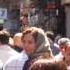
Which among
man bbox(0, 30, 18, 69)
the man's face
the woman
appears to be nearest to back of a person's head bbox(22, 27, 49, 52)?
the woman

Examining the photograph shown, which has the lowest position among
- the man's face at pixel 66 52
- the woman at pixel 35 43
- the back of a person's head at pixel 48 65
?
the man's face at pixel 66 52

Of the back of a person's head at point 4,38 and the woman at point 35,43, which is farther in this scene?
the back of a person's head at point 4,38

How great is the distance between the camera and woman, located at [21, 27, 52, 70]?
13.1 feet

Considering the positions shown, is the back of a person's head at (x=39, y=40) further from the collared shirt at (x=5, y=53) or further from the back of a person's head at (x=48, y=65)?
the back of a person's head at (x=48, y=65)

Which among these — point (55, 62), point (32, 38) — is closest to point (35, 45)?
point (32, 38)

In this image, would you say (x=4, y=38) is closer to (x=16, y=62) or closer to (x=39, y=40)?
(x=16, y=62)

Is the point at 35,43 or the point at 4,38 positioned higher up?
the point at 35,43

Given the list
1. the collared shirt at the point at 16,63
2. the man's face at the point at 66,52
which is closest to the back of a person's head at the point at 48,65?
the man's face at the point at 66,52

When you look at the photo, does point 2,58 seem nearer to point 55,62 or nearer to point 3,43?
point 3,43

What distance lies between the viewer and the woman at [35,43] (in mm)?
4008

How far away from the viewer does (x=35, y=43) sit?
4.04 meters

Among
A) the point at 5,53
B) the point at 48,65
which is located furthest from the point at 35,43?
the point at 48,65

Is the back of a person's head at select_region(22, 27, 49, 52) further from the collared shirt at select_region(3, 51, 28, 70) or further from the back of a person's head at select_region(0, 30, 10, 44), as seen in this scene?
the back of a person's head at select_region(0, 30, 10, 44)

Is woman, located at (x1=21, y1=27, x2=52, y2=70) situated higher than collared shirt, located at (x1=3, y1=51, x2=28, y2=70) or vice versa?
woman, located at (x1=21, y1=27, x2=52, y2=70)
